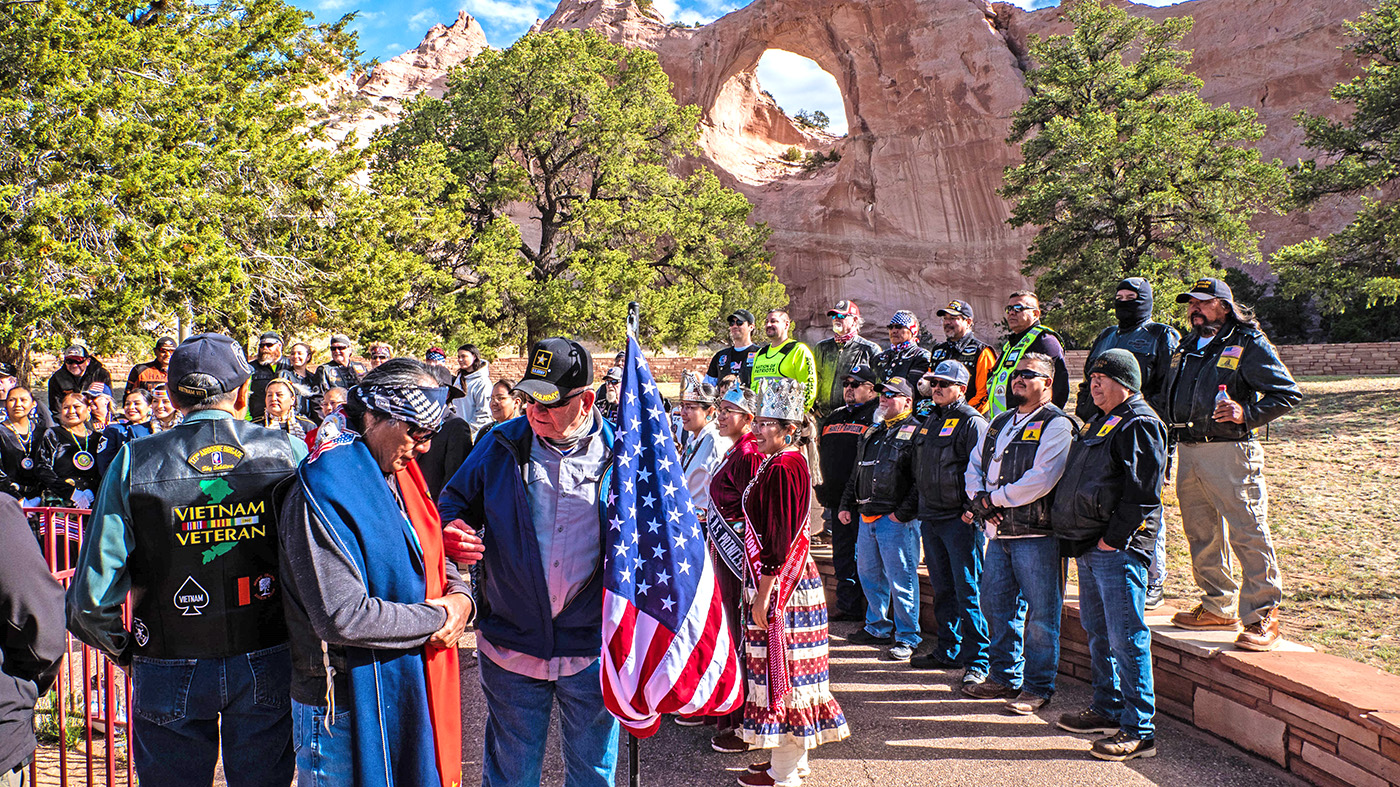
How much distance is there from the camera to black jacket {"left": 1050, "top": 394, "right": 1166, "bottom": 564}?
161 inches

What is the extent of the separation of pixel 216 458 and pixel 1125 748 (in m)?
4.24

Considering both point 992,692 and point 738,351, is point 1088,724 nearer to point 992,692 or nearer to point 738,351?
point 992,692

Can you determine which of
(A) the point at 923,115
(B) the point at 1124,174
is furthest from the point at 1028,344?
(A) the point at 923,115

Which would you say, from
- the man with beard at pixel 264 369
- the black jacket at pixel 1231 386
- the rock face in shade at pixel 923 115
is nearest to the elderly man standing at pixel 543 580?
the black jacket at pixel 1231 386

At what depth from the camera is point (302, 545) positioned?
2232mm

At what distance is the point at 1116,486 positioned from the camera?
4.25 m

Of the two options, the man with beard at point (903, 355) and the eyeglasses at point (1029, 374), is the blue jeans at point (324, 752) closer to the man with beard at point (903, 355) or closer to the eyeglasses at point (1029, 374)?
the eyeglasses at point (1029, 374)

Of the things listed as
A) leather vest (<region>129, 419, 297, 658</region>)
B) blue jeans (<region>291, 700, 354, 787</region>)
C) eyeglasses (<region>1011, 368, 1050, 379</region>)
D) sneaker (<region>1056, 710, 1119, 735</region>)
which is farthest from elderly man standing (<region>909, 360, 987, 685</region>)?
leather vest (<region>129, 419, 297, 658</region>)

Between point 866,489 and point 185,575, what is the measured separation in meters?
4.40

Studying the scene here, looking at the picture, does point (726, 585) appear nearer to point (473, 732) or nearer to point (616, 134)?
point (473, 732)

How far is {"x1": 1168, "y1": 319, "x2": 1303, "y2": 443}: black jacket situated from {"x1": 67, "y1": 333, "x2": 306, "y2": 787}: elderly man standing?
483cm

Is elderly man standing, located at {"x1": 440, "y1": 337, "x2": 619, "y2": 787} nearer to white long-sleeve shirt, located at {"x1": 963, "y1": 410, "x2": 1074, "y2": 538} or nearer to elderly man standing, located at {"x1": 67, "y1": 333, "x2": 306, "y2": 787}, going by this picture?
elderly man standing, located at {"x1": 67, "y1": 333, "x2": 306, "y2": 787}

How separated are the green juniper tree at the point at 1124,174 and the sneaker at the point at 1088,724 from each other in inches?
655

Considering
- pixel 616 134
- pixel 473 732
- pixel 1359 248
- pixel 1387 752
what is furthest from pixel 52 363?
pixel 1359 248
